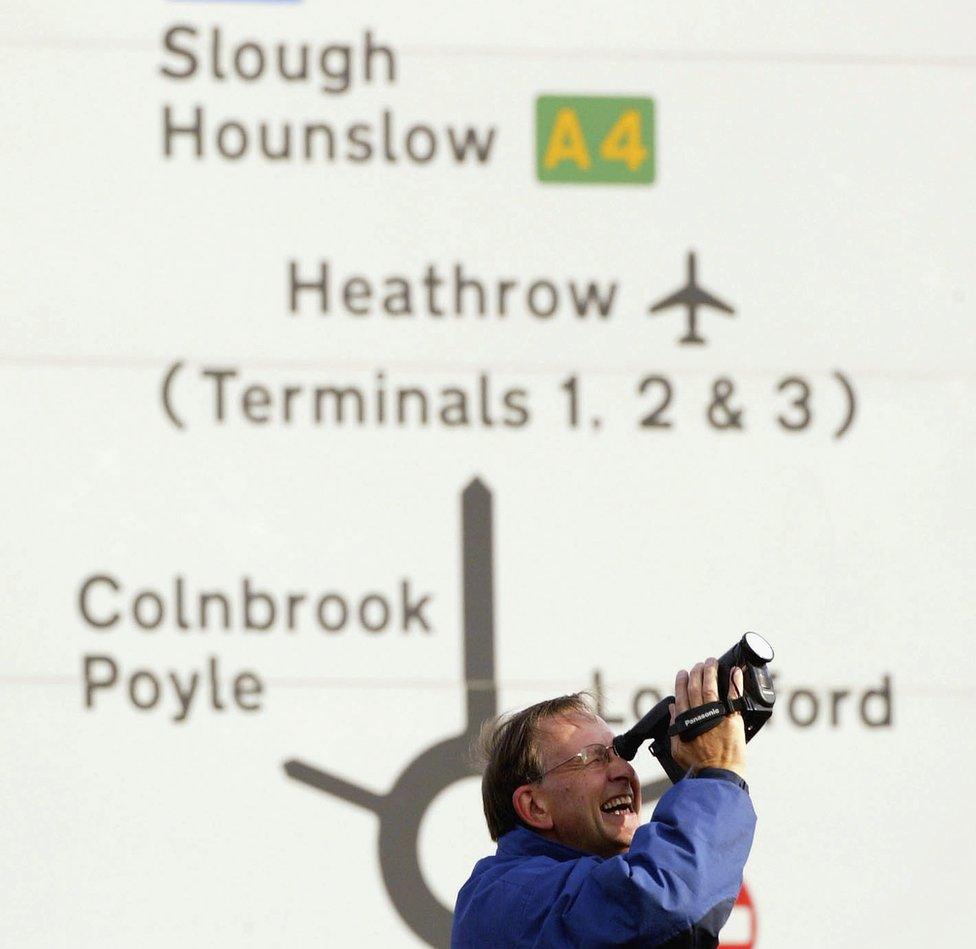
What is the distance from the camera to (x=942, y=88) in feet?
10.3

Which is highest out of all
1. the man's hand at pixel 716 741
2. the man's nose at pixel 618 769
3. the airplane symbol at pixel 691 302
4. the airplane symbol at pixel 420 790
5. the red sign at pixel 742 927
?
the airplane symbol at pixel 691 302

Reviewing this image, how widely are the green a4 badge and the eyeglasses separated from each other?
126cm

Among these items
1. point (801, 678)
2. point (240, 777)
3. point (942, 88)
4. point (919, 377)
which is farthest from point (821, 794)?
point (942, 88)

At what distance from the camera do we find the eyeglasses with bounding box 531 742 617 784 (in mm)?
1979

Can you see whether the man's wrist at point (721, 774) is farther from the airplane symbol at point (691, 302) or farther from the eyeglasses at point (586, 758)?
the airplane symbol at point (691, 302)

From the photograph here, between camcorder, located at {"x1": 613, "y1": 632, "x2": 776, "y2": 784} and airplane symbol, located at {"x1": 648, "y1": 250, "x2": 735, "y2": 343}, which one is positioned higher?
airplane symbol, located at {"x1": 648, "y1": 250, "x2": 735, "y2": 343}

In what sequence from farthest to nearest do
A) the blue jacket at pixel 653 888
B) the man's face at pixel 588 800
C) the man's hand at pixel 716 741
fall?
the man's face at pixel 588 800
the man's hand at pixel 716 741
the blue jacket at pixel 653 888

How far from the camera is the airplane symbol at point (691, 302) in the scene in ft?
9.91

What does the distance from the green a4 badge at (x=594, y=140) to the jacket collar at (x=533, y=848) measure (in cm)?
132

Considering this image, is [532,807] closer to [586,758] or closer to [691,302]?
[586,758]

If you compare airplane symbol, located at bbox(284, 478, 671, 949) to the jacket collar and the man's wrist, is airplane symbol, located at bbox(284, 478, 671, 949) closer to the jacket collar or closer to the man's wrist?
the jacket collar

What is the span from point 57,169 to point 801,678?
4.24ft

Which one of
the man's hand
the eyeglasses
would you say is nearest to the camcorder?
the man's hand

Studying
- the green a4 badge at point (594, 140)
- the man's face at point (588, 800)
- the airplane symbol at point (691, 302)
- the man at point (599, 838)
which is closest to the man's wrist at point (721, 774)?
the man at point (599, 838)
